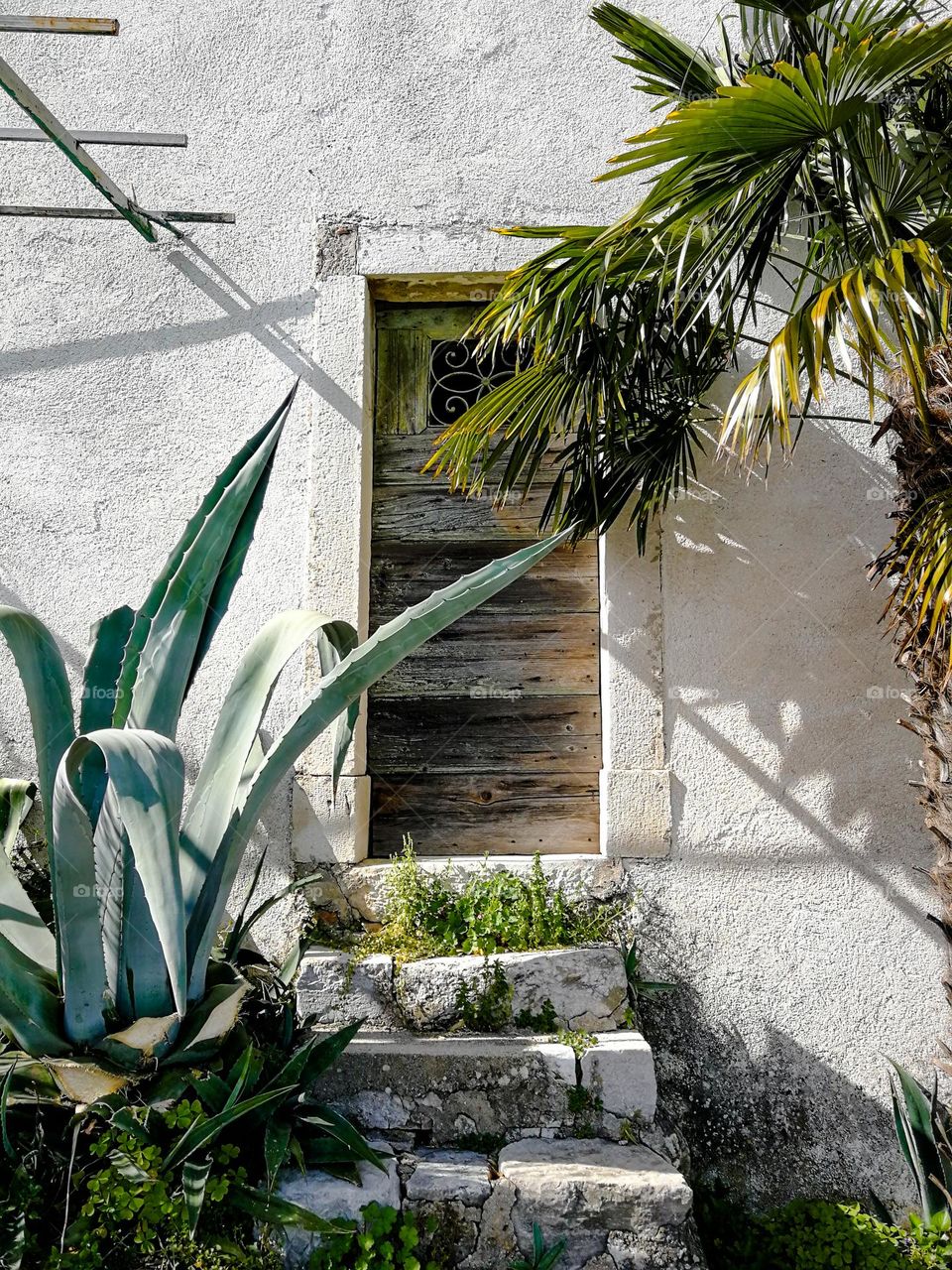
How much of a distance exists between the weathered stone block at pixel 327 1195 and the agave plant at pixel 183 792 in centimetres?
34

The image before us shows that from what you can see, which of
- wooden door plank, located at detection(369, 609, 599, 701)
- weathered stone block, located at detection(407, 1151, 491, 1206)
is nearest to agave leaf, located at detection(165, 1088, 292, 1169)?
weathered stone block, located at detection(407, 1151, 491, 1206)

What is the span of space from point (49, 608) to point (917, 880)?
2825mm

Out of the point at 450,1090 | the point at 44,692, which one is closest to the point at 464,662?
the point at 450,1090

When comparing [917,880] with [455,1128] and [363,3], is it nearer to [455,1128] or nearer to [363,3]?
[455,1128]

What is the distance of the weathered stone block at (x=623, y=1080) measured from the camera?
8.25 feet

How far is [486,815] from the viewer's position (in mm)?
3270

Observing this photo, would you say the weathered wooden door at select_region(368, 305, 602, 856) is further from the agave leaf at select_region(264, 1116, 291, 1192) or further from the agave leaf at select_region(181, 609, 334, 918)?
the agave leaf at select_region(264, 1116, 291, 1192)

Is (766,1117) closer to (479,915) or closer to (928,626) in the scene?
(479,915)

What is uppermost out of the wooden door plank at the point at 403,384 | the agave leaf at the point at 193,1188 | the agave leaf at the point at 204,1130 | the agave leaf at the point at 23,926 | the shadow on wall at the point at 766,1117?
the wooden door plank at the point at 403,384

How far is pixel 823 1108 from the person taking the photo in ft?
9.64

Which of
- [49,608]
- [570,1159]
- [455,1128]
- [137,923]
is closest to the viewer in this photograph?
[137,923]

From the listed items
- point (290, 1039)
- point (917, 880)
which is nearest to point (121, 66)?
point (290, 1039)

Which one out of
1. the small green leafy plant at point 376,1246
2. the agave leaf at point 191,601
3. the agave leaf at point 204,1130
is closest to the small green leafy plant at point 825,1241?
the small green leafy plant at point 376,1246

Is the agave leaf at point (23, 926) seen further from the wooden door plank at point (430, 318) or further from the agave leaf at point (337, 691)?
the wooden door plank at point (430, 318)
